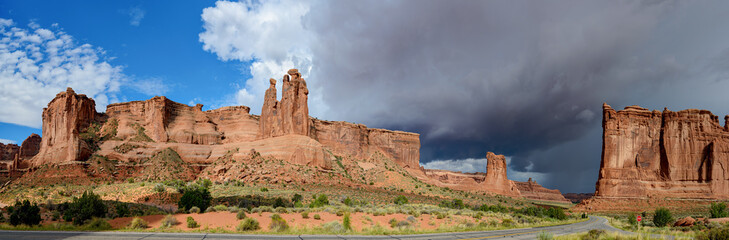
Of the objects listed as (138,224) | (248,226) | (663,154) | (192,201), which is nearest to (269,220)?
(248,226)

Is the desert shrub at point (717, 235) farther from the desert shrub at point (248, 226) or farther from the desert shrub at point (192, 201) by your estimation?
the desert shrub at point (192, 201)

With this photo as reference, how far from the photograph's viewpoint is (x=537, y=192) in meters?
138

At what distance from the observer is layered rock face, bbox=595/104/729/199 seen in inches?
2420

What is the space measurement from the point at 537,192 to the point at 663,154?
76141 millimetres

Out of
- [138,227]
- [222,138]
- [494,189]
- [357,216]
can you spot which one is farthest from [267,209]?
[494,189]

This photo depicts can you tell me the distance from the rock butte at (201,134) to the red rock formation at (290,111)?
186 millimetres

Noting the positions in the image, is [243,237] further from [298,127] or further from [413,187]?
[413,187]

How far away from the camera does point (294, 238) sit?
1642 cm

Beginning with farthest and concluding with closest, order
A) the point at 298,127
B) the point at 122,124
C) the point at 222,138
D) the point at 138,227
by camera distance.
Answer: the point at 222,138 < the point at 122,124 < the point at 298,127 < the point at 138,227

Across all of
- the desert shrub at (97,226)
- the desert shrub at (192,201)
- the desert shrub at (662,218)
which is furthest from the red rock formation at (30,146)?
the desert shrub at (662,218)

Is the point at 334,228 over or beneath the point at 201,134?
beneath

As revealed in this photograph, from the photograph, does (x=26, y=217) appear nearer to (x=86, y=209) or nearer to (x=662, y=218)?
(x=86, y=209)

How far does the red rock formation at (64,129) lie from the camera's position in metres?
63.5

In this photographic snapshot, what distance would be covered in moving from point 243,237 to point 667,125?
75.8m
